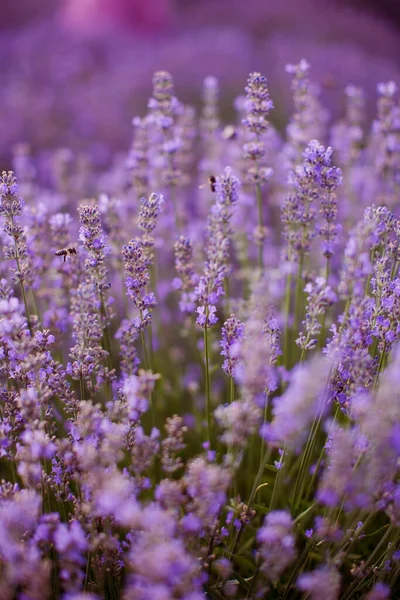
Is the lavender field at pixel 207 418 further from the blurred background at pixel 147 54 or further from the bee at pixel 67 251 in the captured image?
the blurred background at pixel 147 54

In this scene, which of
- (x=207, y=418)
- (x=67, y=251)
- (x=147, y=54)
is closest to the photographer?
(x=207, y=418)

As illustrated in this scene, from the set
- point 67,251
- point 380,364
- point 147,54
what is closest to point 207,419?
point 380,364

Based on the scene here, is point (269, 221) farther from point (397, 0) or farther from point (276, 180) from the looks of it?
point (397, 0)

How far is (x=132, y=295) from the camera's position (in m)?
1.63

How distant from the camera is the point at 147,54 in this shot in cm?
700

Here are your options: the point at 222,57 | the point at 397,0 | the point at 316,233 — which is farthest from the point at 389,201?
the point at 397,0

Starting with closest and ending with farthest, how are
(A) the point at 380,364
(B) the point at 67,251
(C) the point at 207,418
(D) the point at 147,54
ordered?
1. (A) the point at 380,364
2. (C) the point at 207,418
3. (B) the point at 67,251
4. (D) the point at 147,54

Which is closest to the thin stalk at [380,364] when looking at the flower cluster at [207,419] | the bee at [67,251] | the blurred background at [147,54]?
the flower cluster at [207,419]

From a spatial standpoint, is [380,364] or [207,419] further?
[207,419]

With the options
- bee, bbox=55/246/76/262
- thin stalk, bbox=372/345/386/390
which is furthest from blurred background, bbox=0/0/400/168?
thin stalk, bbox=372/345/386/390

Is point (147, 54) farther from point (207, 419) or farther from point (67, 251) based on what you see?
point (207, 419)

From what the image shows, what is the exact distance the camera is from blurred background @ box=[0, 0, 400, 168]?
5312 millimetres

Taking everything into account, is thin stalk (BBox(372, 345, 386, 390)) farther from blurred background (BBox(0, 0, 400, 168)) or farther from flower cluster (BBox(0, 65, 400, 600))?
blurred background (BBox(0, 0, 400, 168))

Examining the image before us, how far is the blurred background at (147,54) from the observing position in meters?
5.31
